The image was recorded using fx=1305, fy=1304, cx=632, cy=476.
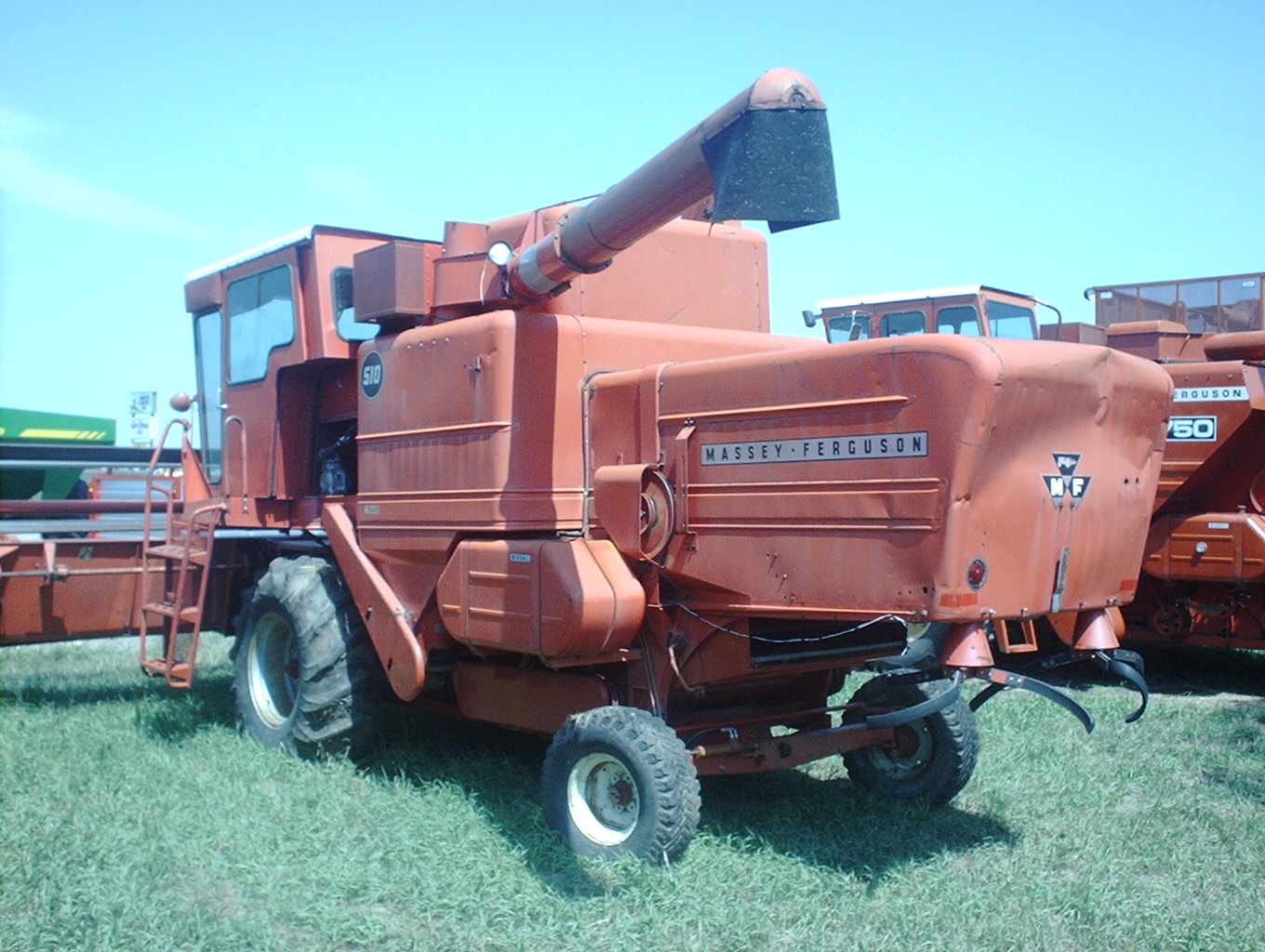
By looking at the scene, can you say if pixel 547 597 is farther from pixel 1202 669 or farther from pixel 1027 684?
pixel 1202 669

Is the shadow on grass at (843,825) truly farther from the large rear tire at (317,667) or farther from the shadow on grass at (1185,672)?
the shadow on grass at (1185,672)

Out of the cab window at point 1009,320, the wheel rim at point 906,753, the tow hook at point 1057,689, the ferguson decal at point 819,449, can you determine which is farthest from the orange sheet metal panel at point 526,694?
the cab window at point 1009,320

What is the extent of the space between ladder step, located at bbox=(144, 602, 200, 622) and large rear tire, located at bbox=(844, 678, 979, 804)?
12.7ft

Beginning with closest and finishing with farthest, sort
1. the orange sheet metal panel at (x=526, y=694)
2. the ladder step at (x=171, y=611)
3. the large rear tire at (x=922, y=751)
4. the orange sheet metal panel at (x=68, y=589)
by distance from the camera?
the orange sheet metal panel at (x=526, y=694)
the large rear tire at (x=922, y=751)
the ladder step at (x=171, y=611)
the orange sheet metal panel at (x=68, y=589)

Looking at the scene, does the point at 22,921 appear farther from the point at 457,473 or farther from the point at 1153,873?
the point at 1153,873

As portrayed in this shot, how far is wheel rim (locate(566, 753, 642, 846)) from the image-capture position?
5305 millimetres

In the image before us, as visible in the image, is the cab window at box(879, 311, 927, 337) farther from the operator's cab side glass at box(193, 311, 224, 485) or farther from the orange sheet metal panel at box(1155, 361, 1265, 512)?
the operator's cab side glass at box(193, 311, 224, 485)

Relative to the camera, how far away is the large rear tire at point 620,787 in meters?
5.05

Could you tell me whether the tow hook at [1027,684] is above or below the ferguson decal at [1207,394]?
below

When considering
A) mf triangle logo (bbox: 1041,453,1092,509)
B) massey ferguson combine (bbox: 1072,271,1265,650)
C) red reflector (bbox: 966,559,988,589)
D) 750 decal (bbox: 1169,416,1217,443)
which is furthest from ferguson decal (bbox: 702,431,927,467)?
massey ferguson combine (bbox: 1072,271,1265,650)

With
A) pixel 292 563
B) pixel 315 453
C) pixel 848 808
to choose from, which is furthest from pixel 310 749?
pixel 848 808

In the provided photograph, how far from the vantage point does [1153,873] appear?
5.29 meters

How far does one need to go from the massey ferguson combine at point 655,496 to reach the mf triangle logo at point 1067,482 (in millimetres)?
14

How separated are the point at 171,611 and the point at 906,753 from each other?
432 centimetres
